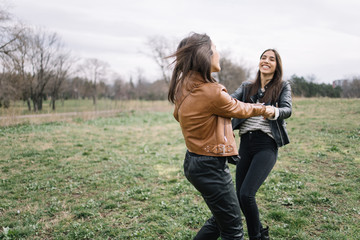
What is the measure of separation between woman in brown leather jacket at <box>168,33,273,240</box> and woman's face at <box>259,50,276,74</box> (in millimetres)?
1239

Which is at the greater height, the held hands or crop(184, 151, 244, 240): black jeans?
the held hands

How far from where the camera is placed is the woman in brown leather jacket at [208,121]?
1920mm

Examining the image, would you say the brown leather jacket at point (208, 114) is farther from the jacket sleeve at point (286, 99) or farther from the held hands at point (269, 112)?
the jacket sleeve at point (286, 99)

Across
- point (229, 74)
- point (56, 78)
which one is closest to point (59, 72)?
point (56, 78)

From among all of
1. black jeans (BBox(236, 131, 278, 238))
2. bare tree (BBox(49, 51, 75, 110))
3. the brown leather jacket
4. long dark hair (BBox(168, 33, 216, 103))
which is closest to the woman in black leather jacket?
black jeans (BBox(236, 131, 278, 238))

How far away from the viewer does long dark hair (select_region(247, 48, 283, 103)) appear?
3006 mm

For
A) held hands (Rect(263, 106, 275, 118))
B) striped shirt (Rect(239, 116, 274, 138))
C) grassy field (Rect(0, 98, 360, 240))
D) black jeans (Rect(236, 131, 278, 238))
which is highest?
held hands (Rect(263, 106, 275, 118))

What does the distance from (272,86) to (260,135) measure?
0.65 metres

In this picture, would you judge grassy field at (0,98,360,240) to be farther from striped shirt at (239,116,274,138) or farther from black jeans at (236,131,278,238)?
striped shirt at (239,116,274,138)

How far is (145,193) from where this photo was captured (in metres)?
4.94

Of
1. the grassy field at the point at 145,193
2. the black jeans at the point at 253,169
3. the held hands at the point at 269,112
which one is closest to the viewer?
the held hands at the point at 269,112

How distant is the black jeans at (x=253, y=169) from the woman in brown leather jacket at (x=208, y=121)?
0.62 m

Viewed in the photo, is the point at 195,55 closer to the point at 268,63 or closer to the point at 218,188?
the point at 218,188

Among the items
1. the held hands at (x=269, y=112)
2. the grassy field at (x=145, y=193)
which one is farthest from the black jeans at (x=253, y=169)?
the grassy field at (x=145, y=193)
